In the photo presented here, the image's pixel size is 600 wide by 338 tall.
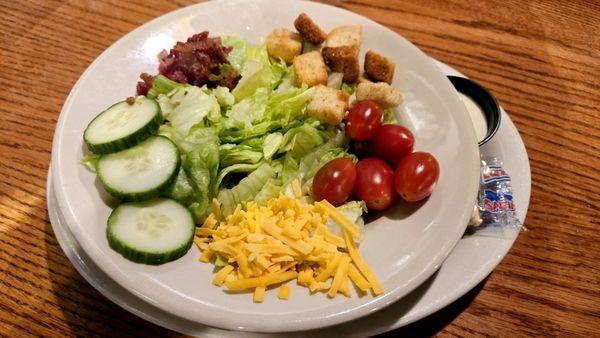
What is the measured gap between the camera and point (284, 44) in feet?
8.16

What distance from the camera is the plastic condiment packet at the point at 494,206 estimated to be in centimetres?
201

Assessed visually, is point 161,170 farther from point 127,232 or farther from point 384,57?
point 384,57

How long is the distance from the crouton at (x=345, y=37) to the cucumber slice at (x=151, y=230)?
3.81 ft

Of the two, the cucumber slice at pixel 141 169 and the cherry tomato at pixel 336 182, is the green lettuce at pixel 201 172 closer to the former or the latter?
the cucumber slice at pixel 141 169

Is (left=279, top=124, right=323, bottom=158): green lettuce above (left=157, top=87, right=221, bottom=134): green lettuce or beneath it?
beneath

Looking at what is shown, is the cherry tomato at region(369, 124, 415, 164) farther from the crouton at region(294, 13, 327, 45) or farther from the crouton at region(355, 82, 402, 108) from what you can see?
the crouton at region(294, 13, 327, 45)

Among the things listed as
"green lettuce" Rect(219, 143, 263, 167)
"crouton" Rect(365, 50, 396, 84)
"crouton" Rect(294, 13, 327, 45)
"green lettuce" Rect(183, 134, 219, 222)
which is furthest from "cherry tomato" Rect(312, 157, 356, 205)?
"crouton" Rect(294, 13, 327, 45)

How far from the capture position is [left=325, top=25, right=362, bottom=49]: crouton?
2.40 m

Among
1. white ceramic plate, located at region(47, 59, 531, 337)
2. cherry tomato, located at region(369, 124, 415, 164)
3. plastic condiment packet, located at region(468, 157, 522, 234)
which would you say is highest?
cherry tomato, located at region(369, 124, 415, 164)

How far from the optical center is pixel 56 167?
186 cm

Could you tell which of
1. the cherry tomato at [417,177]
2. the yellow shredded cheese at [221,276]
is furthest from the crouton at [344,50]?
the yellow shredded cheese at [221,276]

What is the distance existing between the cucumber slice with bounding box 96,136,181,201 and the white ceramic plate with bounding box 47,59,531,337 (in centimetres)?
34

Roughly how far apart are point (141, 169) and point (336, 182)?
2.53ft

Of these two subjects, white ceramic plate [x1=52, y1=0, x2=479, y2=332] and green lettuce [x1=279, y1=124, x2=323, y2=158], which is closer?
white ceramic plate [x1=52, y1=0, x2=479, y2=332]
